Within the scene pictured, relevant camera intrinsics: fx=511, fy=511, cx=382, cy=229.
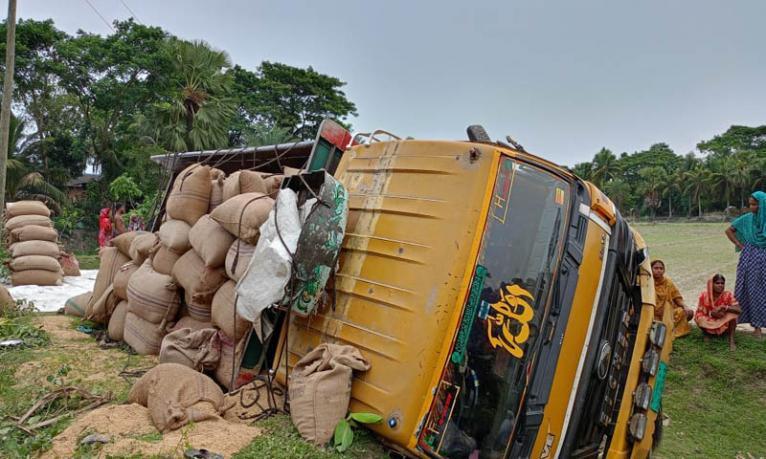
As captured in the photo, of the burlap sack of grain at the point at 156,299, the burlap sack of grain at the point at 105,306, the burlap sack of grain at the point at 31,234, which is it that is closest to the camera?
the burlap sack of grain at the point at 156,299

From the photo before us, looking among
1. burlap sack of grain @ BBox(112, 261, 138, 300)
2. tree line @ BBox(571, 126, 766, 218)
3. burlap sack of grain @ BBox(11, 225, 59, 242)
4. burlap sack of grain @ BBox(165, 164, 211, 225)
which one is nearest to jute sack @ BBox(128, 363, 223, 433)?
burlap sack of grain @ BBox(165, 164, 211, 225)

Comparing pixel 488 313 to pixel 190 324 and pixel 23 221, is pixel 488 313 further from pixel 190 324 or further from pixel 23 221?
pixel 23 221

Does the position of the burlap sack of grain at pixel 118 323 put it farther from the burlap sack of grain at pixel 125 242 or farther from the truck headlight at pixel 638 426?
the truck headlight at pixel 638 426

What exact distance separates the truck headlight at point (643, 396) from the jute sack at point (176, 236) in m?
3.05

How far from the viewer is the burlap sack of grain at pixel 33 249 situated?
7.73 meters

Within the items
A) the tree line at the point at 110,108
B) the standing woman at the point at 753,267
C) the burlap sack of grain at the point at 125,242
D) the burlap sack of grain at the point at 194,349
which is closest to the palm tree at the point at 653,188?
the tree line at the point at 110,108

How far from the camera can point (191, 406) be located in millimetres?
2229

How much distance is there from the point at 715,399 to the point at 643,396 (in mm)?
2764

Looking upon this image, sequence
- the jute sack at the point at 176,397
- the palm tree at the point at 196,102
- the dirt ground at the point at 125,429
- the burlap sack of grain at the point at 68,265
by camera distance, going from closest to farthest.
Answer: the dirt ground at the point at 125,429 < the jute sack at the point at 176,397 < the burlap sack of grain at the point at 68,265 < the palm tree at the point at 196,102

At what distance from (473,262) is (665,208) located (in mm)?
51797

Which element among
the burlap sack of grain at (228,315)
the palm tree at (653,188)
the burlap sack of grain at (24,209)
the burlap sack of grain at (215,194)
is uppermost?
the palm tree at (653,188)

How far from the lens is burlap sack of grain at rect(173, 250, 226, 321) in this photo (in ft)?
10.9

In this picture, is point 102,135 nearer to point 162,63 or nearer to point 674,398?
point 162,63

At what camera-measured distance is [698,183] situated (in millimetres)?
40156
